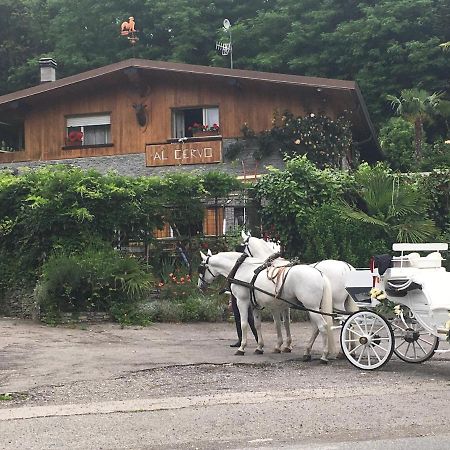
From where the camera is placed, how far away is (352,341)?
10.3m

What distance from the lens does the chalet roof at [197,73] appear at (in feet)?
74.2

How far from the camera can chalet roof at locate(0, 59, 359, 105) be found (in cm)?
2261

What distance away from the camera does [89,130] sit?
25797 mm

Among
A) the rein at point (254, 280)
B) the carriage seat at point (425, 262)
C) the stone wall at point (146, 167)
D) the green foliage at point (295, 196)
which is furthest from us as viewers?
the stone wall at point (146, 167)

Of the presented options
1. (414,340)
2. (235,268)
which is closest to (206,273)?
(235,268)

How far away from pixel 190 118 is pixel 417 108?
13722 mm

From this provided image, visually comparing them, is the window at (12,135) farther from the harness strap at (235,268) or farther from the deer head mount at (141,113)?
the harness strap at (235,268)

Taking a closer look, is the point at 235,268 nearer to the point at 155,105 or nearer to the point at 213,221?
the point at 213,221

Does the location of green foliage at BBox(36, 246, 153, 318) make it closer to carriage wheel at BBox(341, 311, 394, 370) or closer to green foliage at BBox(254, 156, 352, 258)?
green foliage at BBox(254, 156, 352, 258)

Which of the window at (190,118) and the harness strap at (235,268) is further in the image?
the window at (190,118)

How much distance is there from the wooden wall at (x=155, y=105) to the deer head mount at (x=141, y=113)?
14 centimetres

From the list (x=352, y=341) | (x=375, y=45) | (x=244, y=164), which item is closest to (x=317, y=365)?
(x=352, y=341)

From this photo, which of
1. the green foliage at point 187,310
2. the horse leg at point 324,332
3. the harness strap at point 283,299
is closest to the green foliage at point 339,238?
the green foliage at point 187,310

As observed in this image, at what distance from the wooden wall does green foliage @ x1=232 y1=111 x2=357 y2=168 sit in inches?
17.4
